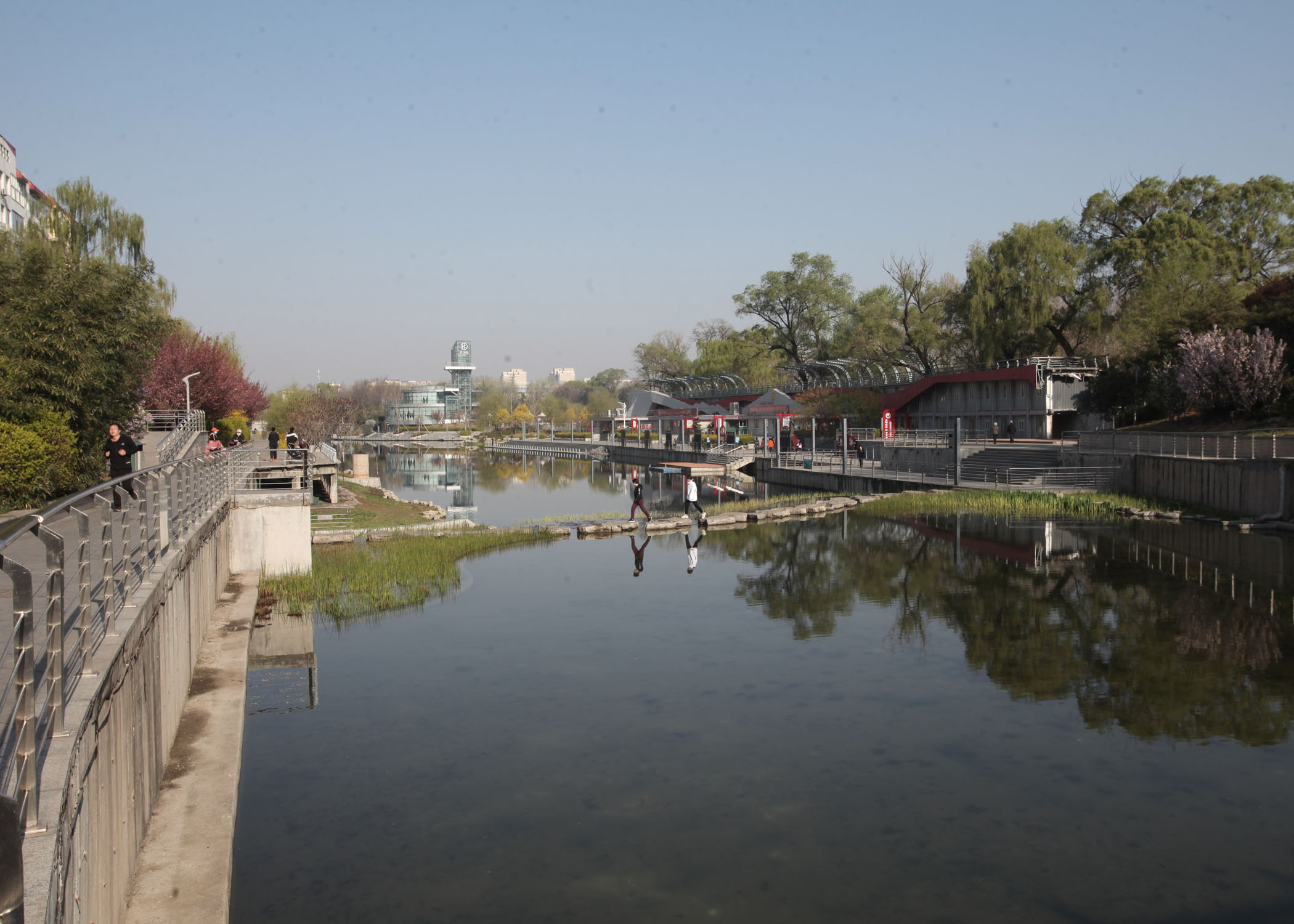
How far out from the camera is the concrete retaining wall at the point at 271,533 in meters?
20.1

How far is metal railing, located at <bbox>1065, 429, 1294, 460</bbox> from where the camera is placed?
2938 centimetres

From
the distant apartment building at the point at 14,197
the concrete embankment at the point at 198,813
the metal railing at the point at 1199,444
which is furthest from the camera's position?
the distant apartment building at the point at 14,197

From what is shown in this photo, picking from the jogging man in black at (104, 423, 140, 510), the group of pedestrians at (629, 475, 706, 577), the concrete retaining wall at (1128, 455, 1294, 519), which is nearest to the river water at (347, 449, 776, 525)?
the group of pedestrians at (629, 475, 706, 577)

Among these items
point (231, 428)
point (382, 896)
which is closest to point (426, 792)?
point (382, 896)

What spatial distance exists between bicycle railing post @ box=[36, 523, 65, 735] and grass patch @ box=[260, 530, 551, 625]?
1257cm

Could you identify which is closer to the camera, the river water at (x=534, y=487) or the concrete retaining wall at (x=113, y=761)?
the concrete retaining wall at (x=113, y=761)

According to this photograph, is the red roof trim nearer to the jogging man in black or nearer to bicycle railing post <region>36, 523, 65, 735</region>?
the jogging man in black

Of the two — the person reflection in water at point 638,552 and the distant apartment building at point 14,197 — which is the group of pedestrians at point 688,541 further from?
the distant apartment building at point 14,197

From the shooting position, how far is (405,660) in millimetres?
14969

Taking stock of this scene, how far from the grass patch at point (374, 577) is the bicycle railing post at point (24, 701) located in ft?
43.8

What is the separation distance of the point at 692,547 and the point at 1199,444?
19101 mm

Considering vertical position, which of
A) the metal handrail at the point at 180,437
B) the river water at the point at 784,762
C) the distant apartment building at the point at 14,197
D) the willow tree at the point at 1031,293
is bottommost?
the river water at the point at 784,762

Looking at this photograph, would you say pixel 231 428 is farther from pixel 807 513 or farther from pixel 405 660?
pixel 405 660

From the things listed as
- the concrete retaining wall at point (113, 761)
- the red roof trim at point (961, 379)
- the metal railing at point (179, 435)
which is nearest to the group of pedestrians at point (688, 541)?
the metal railing at point (179, 435)
